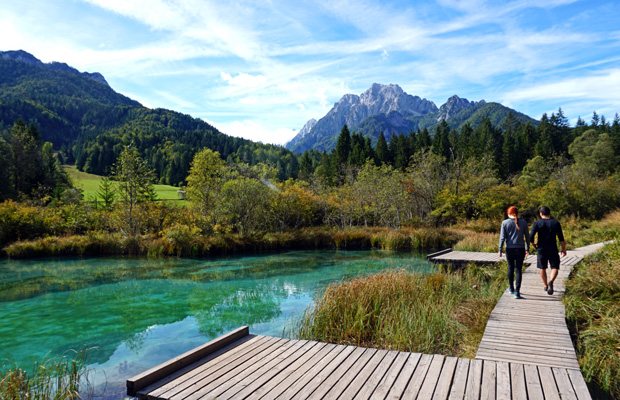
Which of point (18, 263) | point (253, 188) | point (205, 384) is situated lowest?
point (18, 263)

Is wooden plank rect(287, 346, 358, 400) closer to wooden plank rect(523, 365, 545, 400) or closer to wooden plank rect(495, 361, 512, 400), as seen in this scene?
wooden plank rect(495, 361, 512, 400)

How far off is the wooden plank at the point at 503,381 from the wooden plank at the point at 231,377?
2.41m

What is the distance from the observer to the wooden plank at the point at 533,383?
3.25 meters

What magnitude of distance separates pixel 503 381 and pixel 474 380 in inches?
10.7

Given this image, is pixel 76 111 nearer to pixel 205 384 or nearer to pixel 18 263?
pixel 18 263

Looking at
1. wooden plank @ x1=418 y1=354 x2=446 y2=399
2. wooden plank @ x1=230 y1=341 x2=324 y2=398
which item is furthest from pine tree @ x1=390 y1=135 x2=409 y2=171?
wooden plank @ x1=418 y1=354 x2=446 y2=399

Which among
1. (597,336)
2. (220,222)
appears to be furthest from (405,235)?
(597,336)

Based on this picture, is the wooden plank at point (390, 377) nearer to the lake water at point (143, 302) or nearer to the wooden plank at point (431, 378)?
the wooden plank at point (431, 378)

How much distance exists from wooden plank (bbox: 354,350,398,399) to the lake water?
103 inches

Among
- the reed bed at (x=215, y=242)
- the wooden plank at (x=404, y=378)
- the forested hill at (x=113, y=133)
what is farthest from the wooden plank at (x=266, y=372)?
the forested hill at (x=113, y=133)

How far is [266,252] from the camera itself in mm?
21156

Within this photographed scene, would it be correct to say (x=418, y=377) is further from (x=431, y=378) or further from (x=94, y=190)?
(x=94, y=190)

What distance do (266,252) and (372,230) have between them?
7594 mm

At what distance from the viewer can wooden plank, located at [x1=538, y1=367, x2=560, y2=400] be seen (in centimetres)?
327
